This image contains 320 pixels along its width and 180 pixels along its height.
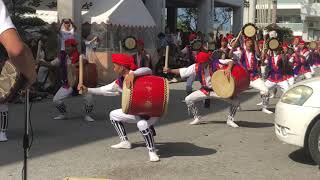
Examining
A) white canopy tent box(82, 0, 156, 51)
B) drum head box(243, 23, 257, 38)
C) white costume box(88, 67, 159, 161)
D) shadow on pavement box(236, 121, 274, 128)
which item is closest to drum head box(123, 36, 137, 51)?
drum head box(243, 23, 257, 38)

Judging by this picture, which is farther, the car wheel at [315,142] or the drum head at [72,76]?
the drum head at [72,76]

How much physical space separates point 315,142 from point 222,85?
310 cm

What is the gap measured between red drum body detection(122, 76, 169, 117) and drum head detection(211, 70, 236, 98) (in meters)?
2.67

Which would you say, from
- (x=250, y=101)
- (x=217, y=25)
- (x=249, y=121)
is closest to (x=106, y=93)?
(x=249, y=121)

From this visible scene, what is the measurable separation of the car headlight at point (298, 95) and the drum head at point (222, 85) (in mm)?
2422

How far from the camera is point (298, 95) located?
7.07 m

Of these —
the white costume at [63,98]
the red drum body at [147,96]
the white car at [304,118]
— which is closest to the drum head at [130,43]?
the white costume at [63,98]

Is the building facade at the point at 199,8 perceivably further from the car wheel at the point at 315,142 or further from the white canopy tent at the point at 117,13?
the car wheel at the point at 315,142

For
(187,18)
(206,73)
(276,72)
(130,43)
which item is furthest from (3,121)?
(187,18)

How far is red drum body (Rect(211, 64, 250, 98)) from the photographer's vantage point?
31.8 ft

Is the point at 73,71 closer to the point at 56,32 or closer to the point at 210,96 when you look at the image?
the point at 210,96

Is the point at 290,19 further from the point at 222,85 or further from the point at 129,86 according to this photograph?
the point at 129,86

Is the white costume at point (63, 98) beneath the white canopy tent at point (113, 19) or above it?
beneath

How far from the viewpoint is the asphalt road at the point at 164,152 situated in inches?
261
